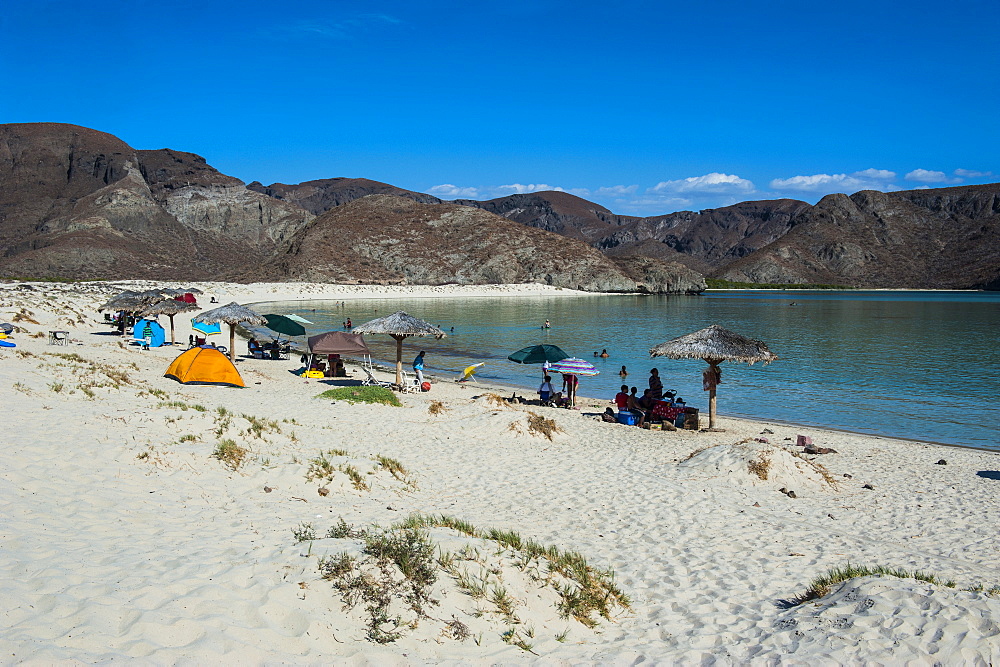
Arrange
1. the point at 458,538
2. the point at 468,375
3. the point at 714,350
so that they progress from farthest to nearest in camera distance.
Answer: the point at 468,375 → the point at 714,350 → the point at 458,538

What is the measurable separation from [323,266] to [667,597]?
10444 centimetres

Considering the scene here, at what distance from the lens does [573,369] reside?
699 inches

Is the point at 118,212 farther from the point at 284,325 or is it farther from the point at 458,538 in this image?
the point at 458,538

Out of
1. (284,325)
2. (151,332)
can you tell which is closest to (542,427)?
(284,325)

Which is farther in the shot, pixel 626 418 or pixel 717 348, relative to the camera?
pixel 626 418

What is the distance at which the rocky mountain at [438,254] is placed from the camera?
356ft

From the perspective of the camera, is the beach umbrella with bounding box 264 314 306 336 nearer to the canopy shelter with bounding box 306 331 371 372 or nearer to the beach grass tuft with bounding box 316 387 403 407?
the canopy shelter with bounding box 306 331 371 372

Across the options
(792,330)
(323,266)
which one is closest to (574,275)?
(323,266)

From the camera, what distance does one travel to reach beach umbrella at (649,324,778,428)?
14.9 metres

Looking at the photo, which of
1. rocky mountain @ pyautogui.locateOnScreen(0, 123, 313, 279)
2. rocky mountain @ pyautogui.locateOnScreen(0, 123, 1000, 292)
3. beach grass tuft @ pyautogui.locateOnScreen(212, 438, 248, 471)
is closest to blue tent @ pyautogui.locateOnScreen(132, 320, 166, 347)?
beach grass tuft @ pyautogui.locateOnScreen(212, 438, 248, 471)

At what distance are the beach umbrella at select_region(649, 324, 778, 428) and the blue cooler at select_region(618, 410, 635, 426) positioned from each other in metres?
1.68

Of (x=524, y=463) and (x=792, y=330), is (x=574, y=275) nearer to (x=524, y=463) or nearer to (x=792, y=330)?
(x=792, y=330)

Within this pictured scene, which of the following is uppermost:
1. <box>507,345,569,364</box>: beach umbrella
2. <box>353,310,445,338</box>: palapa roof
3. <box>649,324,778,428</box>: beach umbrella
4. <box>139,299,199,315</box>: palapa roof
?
<box>139,299,199,315</box>: palapa roof

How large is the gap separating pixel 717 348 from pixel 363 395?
8.92 meters
